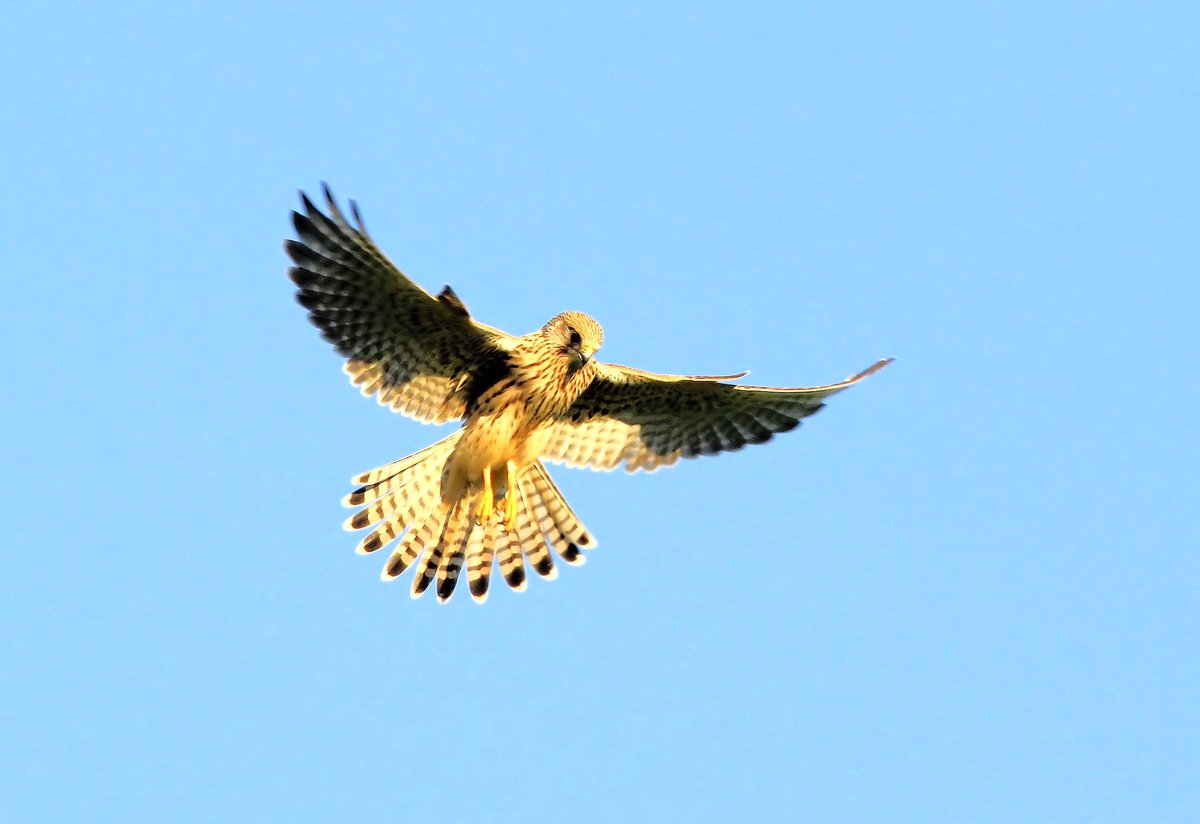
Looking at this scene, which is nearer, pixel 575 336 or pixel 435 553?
pixel 575 336

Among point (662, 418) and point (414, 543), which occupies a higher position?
point (662, 418)

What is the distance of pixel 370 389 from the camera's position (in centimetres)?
1023

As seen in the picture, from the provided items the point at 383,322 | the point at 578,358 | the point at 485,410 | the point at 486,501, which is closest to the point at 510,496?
the point at 486,501

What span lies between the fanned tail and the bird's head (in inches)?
37.0

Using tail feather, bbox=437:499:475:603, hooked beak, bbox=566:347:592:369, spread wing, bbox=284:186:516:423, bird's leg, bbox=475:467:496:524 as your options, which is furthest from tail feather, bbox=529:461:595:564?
hooked beak, bbox=566:347:592:369

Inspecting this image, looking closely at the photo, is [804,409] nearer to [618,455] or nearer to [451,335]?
[618,455]

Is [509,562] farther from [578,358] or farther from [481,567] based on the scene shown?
[578,358]

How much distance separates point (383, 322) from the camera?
996cm

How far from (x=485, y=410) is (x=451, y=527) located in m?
1.04

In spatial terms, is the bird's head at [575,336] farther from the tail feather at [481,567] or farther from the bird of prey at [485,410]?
the tail feather at [481,567]

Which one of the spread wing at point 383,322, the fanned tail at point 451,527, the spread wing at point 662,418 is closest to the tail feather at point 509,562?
the fanned tail at point 451,527

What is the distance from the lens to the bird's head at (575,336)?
10.2 metres

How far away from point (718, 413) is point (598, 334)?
119cm

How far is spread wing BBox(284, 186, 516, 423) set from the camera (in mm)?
9500
